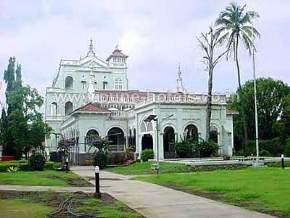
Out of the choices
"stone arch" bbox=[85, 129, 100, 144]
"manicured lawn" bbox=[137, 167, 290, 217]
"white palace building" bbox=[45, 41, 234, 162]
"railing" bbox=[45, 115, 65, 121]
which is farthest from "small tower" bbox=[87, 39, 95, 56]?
"manicured lawn" bbox=[137, 167, 290, 217]

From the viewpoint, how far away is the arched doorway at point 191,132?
173 feet

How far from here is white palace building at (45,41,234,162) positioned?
2003 inches

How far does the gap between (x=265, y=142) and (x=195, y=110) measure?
13.1 metres

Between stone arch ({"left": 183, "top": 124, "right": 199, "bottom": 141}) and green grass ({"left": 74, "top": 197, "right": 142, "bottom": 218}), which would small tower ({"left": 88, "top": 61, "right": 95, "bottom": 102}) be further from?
green grass ({"left": 74, "top": 197, "right": 142, "bottom": 218})

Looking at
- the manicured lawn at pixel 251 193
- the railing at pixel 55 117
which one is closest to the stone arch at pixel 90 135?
the railing at pixel 55 117

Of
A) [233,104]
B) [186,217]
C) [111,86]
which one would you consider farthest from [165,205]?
[111,86]

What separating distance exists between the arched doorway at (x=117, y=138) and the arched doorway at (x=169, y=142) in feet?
22.2

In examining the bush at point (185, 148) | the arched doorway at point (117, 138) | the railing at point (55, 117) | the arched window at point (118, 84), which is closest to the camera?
the bush at point (185, 148)

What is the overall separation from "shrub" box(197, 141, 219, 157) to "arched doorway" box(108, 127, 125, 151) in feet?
42.4

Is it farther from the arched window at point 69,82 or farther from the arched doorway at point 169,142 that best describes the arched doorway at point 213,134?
the arched window at point 69,82

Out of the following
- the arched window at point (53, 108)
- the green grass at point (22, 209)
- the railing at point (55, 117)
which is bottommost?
the green grass at point (22, 209)

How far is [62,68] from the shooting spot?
7538cm

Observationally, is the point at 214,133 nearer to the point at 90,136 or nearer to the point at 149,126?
the point at 149,126

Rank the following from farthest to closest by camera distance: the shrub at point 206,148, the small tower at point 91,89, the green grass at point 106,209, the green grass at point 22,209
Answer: the small tower at point 91,89 < the shrub at point 206,148 < the green grass at point 106,209 < the green grass at point 22,209
